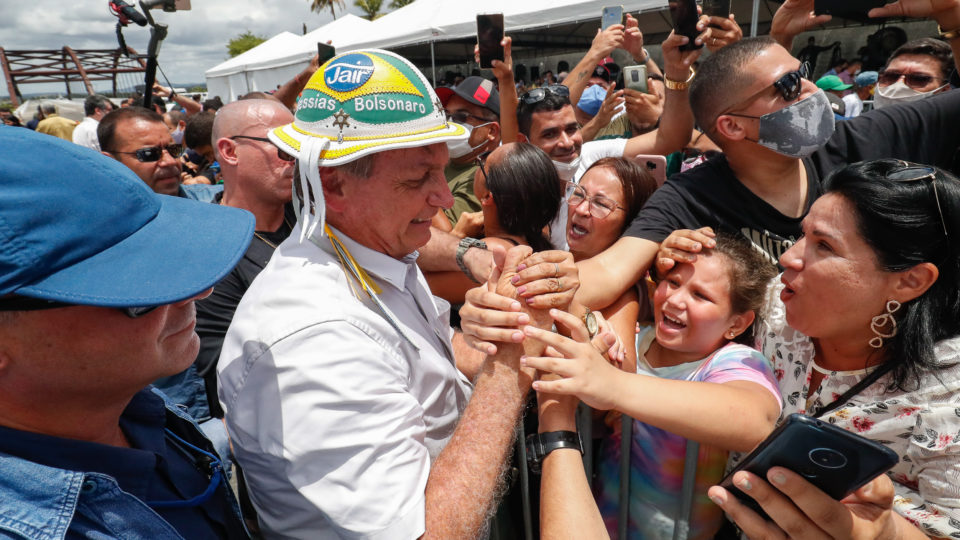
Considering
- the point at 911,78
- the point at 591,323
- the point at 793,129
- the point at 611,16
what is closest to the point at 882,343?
the point at 591,323

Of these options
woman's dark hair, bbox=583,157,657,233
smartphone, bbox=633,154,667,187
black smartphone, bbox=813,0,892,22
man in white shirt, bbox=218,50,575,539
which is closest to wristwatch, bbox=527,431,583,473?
man in white shirt, bbox=218,50,575,539

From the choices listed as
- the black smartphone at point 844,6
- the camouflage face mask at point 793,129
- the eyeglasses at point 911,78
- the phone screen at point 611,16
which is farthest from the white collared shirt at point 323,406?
the eyeglasses at point 911,78

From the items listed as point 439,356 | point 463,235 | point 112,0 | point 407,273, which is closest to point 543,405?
point 439,356

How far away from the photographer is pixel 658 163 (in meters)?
2.98

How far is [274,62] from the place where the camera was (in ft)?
56.9

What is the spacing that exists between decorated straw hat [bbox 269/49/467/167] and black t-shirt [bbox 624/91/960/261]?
3.79 ft

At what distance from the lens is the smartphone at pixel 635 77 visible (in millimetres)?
4340

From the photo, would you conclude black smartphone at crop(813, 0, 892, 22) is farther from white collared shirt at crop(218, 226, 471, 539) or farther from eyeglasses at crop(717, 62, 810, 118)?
white collared shirt at crop(218, 226, 471, 539)

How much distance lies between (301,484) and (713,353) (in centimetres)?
148

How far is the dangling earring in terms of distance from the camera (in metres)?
1.64

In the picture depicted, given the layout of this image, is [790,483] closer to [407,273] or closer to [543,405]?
[543,405]

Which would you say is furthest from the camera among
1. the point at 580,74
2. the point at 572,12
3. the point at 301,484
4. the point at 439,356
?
the point at 572,12

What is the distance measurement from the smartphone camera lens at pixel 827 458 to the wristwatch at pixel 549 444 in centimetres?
57

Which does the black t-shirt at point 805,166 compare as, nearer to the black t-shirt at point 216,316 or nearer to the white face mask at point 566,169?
the white face mask at point 566,169
